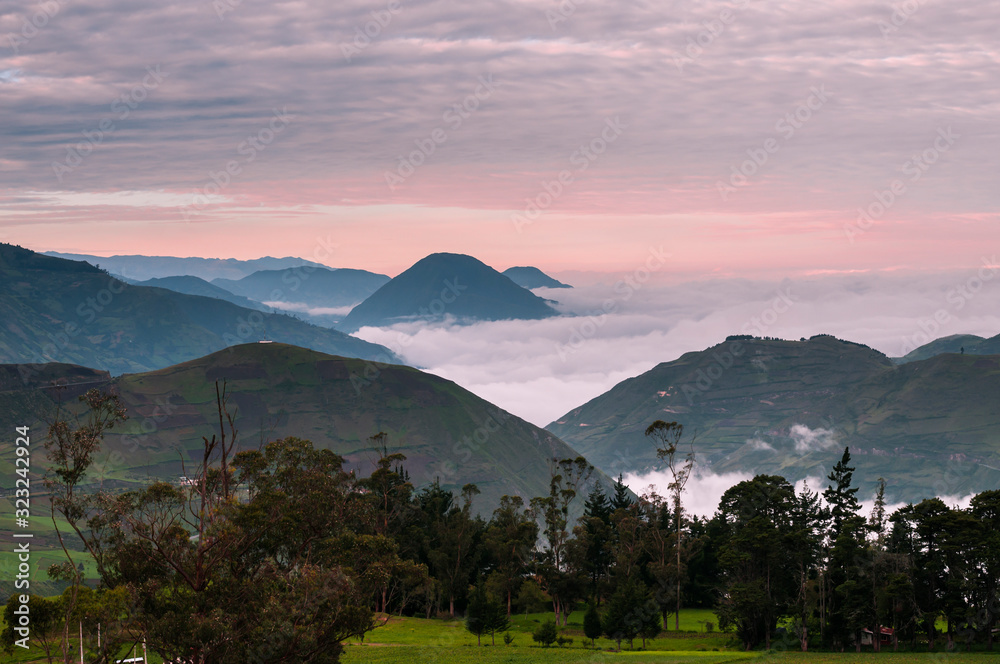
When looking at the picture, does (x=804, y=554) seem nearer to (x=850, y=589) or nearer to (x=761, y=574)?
(x=850, y=589)

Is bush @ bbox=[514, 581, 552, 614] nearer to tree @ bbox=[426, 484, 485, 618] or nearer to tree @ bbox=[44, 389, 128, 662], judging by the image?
tree @ bbox=[426, 484, 485, 618]

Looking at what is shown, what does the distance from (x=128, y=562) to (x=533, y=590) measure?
7290cm

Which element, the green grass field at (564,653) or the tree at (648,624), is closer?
the green grass field at (564,653)

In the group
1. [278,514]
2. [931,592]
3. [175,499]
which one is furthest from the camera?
[931,592]

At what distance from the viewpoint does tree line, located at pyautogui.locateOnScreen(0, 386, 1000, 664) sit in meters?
42.7

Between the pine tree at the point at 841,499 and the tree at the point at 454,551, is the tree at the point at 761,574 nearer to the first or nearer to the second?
the pine tree at the point at 841,499

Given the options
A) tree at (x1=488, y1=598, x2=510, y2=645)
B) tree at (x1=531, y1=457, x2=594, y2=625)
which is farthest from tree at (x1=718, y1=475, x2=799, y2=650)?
tree at (x1=488, y1=598, x2=510, y2=645)

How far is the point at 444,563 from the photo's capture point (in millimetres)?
119438

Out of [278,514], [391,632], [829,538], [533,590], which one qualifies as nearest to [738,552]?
[829,538]

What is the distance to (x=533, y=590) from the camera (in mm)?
109375

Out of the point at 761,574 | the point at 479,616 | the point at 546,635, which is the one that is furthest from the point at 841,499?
the point at 479,616

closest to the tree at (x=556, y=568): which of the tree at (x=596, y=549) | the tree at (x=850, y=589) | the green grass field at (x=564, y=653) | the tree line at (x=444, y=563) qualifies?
the tree line at (x=444, y=563)

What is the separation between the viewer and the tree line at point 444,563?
140 feet

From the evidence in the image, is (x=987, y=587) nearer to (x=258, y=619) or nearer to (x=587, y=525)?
(x=587, y=525)
